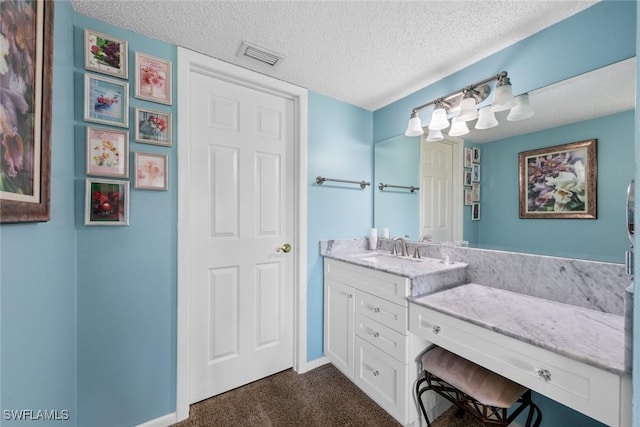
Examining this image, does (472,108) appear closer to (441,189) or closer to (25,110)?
(441,189)

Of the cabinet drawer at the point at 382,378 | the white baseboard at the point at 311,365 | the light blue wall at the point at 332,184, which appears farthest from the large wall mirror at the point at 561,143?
the white baseboard at the point at 311,365

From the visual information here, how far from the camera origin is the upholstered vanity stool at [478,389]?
41.2 inches

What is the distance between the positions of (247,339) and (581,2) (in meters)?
2.63

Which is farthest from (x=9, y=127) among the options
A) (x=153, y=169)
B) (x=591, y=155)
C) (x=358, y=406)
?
(x=591, y=155)

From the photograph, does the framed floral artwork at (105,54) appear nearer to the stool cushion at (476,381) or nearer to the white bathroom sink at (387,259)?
the white bathroom sink at (387,259)

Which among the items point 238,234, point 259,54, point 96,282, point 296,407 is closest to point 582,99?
point 259,54

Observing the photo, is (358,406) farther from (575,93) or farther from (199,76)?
(199,76)

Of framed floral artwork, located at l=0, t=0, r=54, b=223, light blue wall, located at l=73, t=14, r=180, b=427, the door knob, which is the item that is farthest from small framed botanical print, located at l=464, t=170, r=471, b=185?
framed floral artwork, located at l=0, t=0, r=54, b=223

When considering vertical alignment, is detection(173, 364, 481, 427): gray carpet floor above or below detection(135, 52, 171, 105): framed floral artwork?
below

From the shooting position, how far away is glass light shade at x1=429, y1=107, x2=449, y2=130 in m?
1.66

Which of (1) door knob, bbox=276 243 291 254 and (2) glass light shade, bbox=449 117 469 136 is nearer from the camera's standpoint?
(2) glass light shade, bbox=449 117 469 136

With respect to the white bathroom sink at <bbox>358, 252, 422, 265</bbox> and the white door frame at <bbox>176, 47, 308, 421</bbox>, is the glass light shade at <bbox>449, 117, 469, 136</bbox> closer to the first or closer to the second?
the white bathroom sink at <bbox>358, 252, 422, 265</bbox>

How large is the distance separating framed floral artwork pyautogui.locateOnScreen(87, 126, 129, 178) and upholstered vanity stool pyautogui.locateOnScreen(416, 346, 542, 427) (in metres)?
1.91

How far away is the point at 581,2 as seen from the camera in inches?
43.8
